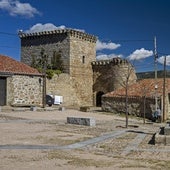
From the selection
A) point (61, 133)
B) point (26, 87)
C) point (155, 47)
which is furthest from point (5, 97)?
point (61, 133)

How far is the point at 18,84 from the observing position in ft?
102

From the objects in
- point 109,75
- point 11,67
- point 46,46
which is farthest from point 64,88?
point 11,67

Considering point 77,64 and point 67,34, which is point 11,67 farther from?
point 77,64

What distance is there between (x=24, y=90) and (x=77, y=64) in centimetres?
1334

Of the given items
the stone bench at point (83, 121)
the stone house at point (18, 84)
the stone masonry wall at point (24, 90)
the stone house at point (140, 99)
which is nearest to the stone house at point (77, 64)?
the stone masonry wall at point (24, 90)

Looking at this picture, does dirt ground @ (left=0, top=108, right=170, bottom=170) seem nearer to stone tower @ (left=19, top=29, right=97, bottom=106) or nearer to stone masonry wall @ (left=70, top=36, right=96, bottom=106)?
stone tower @ (left=19, top=29, right=97, bottom=106)

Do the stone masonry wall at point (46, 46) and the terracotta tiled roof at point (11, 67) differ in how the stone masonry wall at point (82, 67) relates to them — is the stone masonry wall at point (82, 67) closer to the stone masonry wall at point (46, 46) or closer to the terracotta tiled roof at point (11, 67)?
the stone masonry wall at point (46, 46)

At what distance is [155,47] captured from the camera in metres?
32.8

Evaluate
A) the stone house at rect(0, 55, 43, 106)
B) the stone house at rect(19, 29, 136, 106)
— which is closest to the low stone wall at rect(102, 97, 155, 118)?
the stone house at rect(0, 55, 43, 106)

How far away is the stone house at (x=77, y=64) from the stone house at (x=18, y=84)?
7204 millimetres

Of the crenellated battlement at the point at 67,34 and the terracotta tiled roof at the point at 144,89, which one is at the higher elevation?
the crenellated battlement at the point at 67,34

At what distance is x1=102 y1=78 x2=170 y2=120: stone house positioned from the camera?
31.2 metres

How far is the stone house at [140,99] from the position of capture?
31158 millimetres

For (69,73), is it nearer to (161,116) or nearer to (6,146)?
(161,116)
